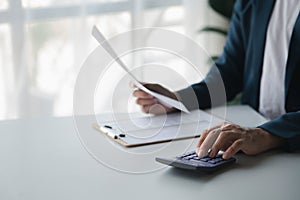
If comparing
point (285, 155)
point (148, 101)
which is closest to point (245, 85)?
point (148, 101)

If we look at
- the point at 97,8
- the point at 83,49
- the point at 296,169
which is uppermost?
the point at 97,8

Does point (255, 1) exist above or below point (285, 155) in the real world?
above

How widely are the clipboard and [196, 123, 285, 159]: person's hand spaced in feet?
0.47

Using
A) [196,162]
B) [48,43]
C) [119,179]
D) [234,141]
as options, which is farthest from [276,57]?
[48,43]

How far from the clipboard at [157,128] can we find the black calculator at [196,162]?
149mm

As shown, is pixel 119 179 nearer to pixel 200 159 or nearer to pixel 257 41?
pixel 200 159

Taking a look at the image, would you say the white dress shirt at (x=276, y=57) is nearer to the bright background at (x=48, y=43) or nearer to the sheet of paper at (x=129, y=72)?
the sheet of paper at (x=129, y=72)

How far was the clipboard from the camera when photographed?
1343 millimetres

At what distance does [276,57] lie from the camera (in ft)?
5.58

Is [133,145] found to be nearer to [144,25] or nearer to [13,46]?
[13,46]

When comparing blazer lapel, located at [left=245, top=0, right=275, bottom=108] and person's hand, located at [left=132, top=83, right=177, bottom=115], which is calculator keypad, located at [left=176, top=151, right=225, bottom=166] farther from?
blazer lapel, located at [left=245, top=0, right=275, bottom=108]

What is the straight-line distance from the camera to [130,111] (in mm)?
1536

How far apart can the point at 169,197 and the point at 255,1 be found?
0.96 m

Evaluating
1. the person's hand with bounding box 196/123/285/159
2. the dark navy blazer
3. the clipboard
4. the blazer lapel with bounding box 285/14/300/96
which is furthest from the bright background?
the person's hand with bounding box 196/123/285/159
